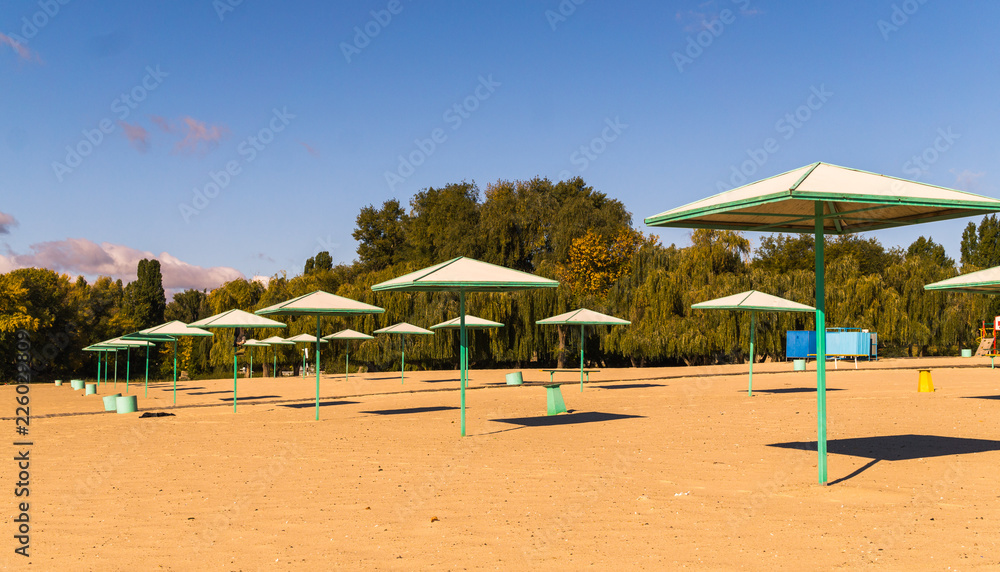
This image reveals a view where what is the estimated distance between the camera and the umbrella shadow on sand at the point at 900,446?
8.79 meters

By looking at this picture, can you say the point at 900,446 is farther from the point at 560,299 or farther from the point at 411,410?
the point at 560,299

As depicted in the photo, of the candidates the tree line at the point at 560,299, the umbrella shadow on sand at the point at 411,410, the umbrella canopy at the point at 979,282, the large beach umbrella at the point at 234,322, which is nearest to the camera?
the umbrella canopy at the point at 979,282

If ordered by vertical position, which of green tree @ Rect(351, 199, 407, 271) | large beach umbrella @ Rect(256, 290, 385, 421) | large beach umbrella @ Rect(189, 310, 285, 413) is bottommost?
large beach umbrella @ Rect(189, 310, 285, 413)

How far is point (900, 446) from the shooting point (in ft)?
31.2

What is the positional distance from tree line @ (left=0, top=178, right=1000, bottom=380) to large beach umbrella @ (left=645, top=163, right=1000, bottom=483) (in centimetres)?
2624

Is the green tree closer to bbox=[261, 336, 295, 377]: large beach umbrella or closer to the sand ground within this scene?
bbox=[261, 336, 295, 377]: large beach umbrella

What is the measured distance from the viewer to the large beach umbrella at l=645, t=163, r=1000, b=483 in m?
6.57

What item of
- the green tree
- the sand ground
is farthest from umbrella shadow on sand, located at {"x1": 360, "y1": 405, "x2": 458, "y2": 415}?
the green tree

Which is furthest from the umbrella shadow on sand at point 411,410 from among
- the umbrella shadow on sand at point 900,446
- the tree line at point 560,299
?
the tree line at point 560,299

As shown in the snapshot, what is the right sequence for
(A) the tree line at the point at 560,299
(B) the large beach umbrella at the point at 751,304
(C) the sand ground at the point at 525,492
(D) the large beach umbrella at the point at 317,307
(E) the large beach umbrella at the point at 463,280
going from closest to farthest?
(C) the sand ground at the point at 525,492
(E) the large beach umbrella at the point at 463,280
(D) the large beach umbrella at the point at 317,307
(B) the large beach umbrella at the point at 751,304
(A) the tree line at the point at 560,299

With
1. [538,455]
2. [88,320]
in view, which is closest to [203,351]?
[88,320]

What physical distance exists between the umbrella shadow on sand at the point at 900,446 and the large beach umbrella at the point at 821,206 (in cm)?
189

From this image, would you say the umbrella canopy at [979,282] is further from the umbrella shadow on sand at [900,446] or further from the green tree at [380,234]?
the green tree at [380,234]

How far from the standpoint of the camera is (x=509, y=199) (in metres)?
48.5
